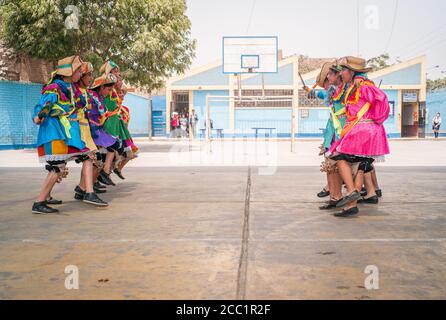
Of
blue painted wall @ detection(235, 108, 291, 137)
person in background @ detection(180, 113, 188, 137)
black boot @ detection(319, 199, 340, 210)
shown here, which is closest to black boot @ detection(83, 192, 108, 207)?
black boot @ detection(319, 199, 340, 210)

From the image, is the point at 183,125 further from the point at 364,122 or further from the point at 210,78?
the point at 364,122

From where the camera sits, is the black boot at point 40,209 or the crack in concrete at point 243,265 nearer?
the crack in concrete at point 243,265

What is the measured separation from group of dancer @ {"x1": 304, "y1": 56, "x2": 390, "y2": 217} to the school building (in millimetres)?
26001

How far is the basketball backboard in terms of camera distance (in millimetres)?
20125

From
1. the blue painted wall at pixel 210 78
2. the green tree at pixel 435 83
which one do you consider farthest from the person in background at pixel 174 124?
the green tree at pixel 435 83

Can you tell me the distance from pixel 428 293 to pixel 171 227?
2.34 metres

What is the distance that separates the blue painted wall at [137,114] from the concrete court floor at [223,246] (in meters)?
25.4

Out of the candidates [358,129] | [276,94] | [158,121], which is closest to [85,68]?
[358,129]

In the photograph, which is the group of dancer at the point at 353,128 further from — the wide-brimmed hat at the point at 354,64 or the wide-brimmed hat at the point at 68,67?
the wide-brimmed hat at the point at 68,67

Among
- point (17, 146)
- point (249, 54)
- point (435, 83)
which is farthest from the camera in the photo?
point (435, 83)

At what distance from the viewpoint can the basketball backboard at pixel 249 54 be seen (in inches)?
792

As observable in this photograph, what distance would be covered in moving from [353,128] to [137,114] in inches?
1160

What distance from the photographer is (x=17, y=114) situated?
17422mm

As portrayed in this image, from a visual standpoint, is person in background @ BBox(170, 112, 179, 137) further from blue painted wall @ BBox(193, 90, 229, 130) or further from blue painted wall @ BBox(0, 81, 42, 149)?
blue painted wall @ BBox(0, 81, 42, 149)
